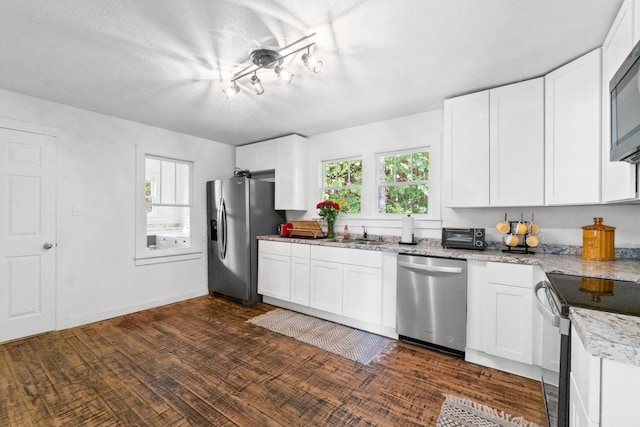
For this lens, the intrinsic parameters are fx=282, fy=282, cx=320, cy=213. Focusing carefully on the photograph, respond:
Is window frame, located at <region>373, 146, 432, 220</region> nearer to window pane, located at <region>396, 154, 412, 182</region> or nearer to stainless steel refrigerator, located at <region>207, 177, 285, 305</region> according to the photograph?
window pane, located at <region>396, 154, 412, 182</region>

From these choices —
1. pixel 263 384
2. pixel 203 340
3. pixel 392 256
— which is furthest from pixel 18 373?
pixel 392 256

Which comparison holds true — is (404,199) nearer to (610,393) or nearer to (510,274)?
(510,274)

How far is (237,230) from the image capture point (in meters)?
4.02

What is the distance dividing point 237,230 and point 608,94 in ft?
12.8

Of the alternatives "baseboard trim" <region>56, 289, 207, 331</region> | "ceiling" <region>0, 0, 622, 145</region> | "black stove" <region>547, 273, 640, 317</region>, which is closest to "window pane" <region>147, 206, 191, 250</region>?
"baseboard trim" <region>56, 289, 207, 331</region>

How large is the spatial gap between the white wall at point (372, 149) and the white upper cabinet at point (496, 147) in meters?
0.41

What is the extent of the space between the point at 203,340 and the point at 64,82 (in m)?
2.73

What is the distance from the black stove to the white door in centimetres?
433

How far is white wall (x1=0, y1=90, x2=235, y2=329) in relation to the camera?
10.2 ft

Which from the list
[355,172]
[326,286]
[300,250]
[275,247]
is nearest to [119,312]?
[275,247]

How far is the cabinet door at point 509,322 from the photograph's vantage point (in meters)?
2.14

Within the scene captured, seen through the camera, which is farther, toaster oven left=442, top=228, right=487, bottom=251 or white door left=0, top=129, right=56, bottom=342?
white door left=0, top=129, right=56, bottom=342

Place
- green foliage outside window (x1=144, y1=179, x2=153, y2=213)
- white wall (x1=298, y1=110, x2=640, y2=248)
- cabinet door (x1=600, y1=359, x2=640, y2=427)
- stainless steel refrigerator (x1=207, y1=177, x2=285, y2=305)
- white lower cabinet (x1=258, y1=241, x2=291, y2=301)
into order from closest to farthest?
1. cabinet door (x1=600, y1=359, x2=640, y2=427)
2. white wall (x1=298, y1=110, x2=640, y2=248)
3. white lower cabinet (x1=258, y1=241, x2=291, y2=301)
4. green foliage outside window (x1=144, y1=179, x2=153, y2=213)
5. stainless steel refrigerator (x1=207, y1=177, x2=285, y2=305)

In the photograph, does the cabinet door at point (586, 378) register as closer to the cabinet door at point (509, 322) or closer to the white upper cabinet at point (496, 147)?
the cabinet door at point (509, 322)
